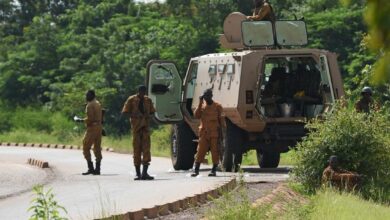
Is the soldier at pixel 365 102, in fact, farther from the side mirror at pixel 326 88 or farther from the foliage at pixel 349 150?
the foliage at pixel 349 150

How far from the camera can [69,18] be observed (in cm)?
5962

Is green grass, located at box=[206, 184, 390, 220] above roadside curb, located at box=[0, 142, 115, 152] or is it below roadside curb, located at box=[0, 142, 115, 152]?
above

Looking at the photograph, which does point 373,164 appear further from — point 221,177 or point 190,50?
point 190,50

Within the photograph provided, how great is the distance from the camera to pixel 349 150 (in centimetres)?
1730

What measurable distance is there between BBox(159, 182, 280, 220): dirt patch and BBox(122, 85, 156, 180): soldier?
3.24 m

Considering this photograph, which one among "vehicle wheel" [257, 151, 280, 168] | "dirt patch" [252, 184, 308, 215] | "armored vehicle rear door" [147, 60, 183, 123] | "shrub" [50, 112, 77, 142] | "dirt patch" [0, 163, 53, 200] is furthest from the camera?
"shrub" [50, 112, 77, 142]

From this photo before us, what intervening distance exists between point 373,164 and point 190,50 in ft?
101

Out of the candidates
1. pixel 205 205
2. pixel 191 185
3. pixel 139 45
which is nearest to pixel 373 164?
pixel 191 185

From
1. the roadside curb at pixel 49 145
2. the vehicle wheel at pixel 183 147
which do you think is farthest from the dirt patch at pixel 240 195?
the roadside curb at pixel 49 145

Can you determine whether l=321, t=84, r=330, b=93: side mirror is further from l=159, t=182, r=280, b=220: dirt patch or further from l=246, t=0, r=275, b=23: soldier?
l=159, t=182, r=280, b=220: dirt patch

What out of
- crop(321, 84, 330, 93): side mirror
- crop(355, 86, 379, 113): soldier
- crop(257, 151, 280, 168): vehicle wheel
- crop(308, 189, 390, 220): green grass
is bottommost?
crop(257, 151, 280, 168): vehicle wheel

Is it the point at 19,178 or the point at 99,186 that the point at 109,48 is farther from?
the point at 99,186

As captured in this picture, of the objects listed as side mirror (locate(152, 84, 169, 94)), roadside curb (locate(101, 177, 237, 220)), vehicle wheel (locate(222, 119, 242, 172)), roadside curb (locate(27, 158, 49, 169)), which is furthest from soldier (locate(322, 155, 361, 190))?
roadside curb (locate(27, 158, 49, 169))

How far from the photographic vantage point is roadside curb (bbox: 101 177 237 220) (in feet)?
39.4
